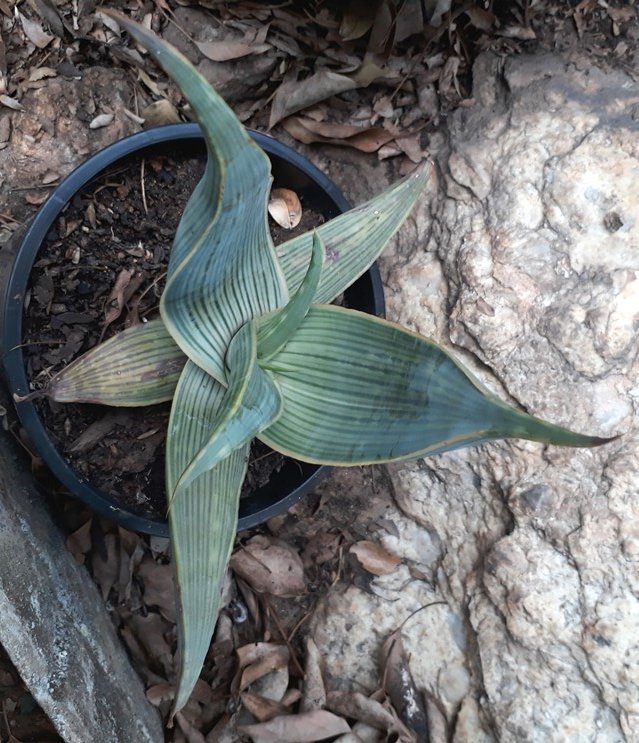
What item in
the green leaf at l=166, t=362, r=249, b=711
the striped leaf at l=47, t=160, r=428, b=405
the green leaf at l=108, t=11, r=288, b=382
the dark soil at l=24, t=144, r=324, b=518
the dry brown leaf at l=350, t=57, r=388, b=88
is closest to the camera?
the green leaf at l=108, t=11, r=288, b=382

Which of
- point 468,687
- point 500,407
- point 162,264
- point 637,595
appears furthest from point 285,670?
point 500,407

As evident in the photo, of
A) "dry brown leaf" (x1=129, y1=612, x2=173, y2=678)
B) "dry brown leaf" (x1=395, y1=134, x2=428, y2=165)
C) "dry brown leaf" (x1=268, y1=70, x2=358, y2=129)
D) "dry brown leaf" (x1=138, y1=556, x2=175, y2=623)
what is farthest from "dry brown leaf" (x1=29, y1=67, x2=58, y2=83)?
"dry brown leaf" (x1=129, y1=612, x2=173, y2=678)

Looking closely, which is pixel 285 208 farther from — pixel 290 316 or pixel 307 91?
pixel 290 316

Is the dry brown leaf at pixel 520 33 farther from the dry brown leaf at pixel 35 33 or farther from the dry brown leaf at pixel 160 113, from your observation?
the dry brown leaf at pixel 35 33

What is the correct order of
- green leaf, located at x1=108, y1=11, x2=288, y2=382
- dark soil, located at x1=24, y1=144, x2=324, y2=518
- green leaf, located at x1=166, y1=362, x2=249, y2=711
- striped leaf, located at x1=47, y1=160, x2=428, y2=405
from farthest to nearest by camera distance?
dark soil, located at x1=24, y1=144, x2=324, y2=518 < striped leaf, located at x1=47, y1=160, x2=428, y2=405 < green leaf, located at x1=166, y1=362, x2=249, y2=711 < green leaf, located at x1=108, y1=11, x2=288, y2=382

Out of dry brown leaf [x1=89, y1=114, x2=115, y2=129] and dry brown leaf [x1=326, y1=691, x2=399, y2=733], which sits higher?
dry brown leaf [x1=89, y1=114, x2=115, y2=129]

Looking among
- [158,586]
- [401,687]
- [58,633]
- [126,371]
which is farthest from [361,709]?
[126,371]

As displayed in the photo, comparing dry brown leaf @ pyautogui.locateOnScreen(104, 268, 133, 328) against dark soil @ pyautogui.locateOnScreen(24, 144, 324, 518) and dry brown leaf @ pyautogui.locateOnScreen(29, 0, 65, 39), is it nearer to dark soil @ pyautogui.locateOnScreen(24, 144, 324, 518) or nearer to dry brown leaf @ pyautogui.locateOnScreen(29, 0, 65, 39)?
dark soil @ pyautogui.locateOnScreen(24, 144, 324, 518)
